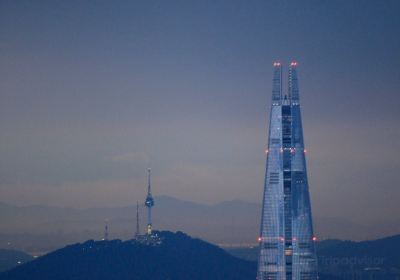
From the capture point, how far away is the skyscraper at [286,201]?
124 metres

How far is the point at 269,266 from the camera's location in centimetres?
12569

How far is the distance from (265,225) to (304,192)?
656 centimetres

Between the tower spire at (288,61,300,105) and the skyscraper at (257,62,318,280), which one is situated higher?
the tower spire at (288,61,300,105)

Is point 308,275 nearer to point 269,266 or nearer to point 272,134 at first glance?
point 269,266

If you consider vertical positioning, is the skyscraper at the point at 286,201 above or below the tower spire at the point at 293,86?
below

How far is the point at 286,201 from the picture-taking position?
12469 centimetres

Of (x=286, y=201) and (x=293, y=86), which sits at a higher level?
(x=293, y=86)

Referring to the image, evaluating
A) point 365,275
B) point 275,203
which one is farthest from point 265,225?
point 365,275

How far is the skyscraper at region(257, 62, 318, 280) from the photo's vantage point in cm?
12369

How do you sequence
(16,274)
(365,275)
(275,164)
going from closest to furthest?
(275,164) < (365,275) < (16,274)

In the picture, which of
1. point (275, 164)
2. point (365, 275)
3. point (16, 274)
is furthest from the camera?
point (16, 274)

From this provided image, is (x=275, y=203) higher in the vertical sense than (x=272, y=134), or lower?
lower

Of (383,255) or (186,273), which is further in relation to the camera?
(186,273)

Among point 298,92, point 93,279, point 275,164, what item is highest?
point 298,92
